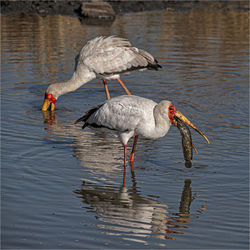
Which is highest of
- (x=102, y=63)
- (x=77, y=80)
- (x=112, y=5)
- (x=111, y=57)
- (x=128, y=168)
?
(x=112, y=5)

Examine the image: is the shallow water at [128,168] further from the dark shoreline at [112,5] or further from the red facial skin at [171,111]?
the dark shoreline at [112,5]

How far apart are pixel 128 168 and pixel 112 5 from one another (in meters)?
20.0

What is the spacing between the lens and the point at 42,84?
12820 millimetres

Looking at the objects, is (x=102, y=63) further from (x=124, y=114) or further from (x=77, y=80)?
(x=124, y=114)

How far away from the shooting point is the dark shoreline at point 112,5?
82.9 feet

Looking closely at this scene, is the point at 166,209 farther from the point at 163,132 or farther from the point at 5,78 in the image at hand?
the point at 5,78

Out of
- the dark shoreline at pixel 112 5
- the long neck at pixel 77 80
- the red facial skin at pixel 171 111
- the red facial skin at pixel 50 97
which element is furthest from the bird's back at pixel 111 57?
the dark shoreline at pixel 112 5

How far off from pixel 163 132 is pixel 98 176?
3.51 feet

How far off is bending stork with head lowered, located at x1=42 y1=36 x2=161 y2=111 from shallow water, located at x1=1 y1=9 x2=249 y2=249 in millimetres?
513

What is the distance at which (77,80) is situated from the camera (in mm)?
10820

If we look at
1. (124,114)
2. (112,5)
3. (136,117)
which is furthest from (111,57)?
(112,5)

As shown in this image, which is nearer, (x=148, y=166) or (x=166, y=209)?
(x=166, y=209)

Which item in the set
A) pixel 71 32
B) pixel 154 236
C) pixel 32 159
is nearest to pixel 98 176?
pixel 32 159

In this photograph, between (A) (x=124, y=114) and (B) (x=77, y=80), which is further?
(B) (x=77, y=80)
